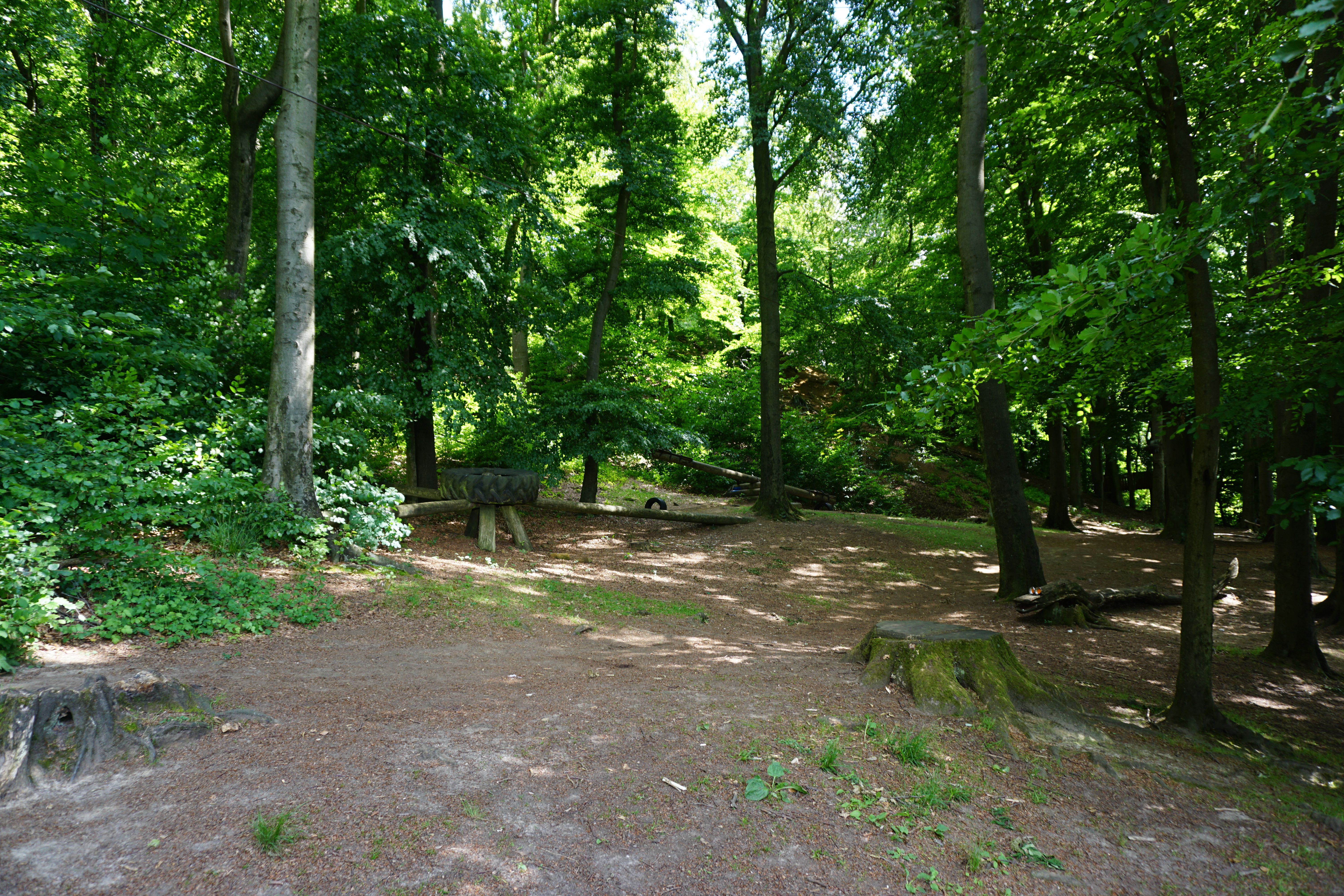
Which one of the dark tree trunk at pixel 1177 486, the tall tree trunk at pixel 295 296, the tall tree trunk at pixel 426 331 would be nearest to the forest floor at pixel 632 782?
the tall tree trunk at pixel 295 296

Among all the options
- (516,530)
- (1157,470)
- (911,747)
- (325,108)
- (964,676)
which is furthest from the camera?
(1157,470)

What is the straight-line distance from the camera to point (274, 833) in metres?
2.64

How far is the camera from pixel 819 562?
11477mm

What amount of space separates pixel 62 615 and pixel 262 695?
1.85 m

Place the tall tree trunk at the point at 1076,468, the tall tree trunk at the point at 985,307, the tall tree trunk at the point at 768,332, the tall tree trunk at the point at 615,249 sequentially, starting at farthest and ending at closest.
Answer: the tall tree trunk at the point at 1076,468 < the tall tree trunk at the point at 768,332 < the tall tree trunk at the point at 615,249 < the tall tree trunk at the point at 985,307

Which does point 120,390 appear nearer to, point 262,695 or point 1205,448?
point 262,695

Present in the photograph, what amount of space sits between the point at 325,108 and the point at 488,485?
5.85 m

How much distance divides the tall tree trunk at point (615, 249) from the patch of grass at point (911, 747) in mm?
9333

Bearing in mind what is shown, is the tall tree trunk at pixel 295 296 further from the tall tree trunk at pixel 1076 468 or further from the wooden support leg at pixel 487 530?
the tall tree trunk at pixel 1076 468

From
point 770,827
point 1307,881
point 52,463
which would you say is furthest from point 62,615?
point 1307,881

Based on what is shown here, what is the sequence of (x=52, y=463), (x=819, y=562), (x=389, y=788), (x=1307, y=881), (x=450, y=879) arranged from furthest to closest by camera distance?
(x=819, y=562) < (x=52, y=463) < (x=389, y=788) < (x=1307, y=881) < (x=450, y=879)

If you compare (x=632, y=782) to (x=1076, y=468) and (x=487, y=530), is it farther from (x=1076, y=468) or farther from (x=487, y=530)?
(x=1076, y=468)

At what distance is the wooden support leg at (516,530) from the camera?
431 inches

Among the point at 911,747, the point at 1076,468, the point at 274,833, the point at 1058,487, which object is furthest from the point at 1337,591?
the point at 1076,468
